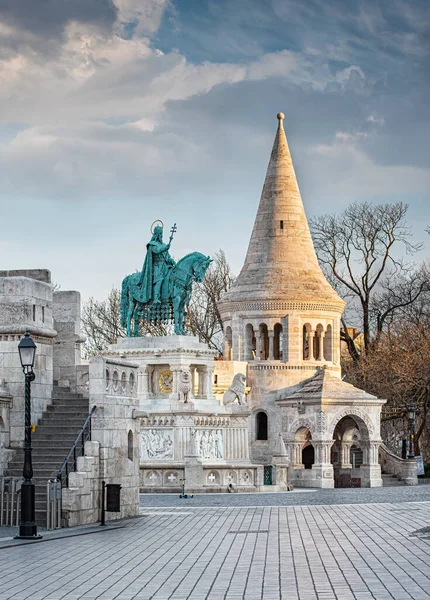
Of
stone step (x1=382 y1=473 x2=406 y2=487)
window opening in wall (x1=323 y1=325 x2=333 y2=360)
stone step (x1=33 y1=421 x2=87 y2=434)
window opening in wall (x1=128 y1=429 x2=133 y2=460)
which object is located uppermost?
window opening in wall (x1=323 y1=325 x2=333 y2=360)

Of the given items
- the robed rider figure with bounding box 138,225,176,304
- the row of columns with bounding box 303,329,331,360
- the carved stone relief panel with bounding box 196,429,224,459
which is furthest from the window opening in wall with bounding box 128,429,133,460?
the row of columns with bounding box 303,329,331,360

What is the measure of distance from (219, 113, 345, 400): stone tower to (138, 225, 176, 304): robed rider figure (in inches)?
499

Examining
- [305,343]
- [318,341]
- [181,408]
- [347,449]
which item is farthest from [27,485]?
[305,343]

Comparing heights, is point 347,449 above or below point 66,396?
below

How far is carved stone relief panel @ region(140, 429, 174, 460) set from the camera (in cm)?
4231

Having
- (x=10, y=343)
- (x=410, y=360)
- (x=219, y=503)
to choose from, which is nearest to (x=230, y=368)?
(x=410, y=360)

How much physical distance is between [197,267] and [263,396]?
13.4 m

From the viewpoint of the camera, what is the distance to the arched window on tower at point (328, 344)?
190 ft

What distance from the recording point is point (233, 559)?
16516 mm

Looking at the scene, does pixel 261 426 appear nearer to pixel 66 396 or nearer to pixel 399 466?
pixel 399 466

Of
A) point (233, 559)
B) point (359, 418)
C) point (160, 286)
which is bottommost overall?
point (233, 559)

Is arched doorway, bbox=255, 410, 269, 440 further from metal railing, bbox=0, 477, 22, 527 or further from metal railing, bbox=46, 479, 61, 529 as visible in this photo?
metal railing, bbox=46, 479, 61, 529

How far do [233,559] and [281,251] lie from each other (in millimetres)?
42101

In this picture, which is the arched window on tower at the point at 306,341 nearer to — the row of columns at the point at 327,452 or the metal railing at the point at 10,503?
the row of columns at the point at 327,452
